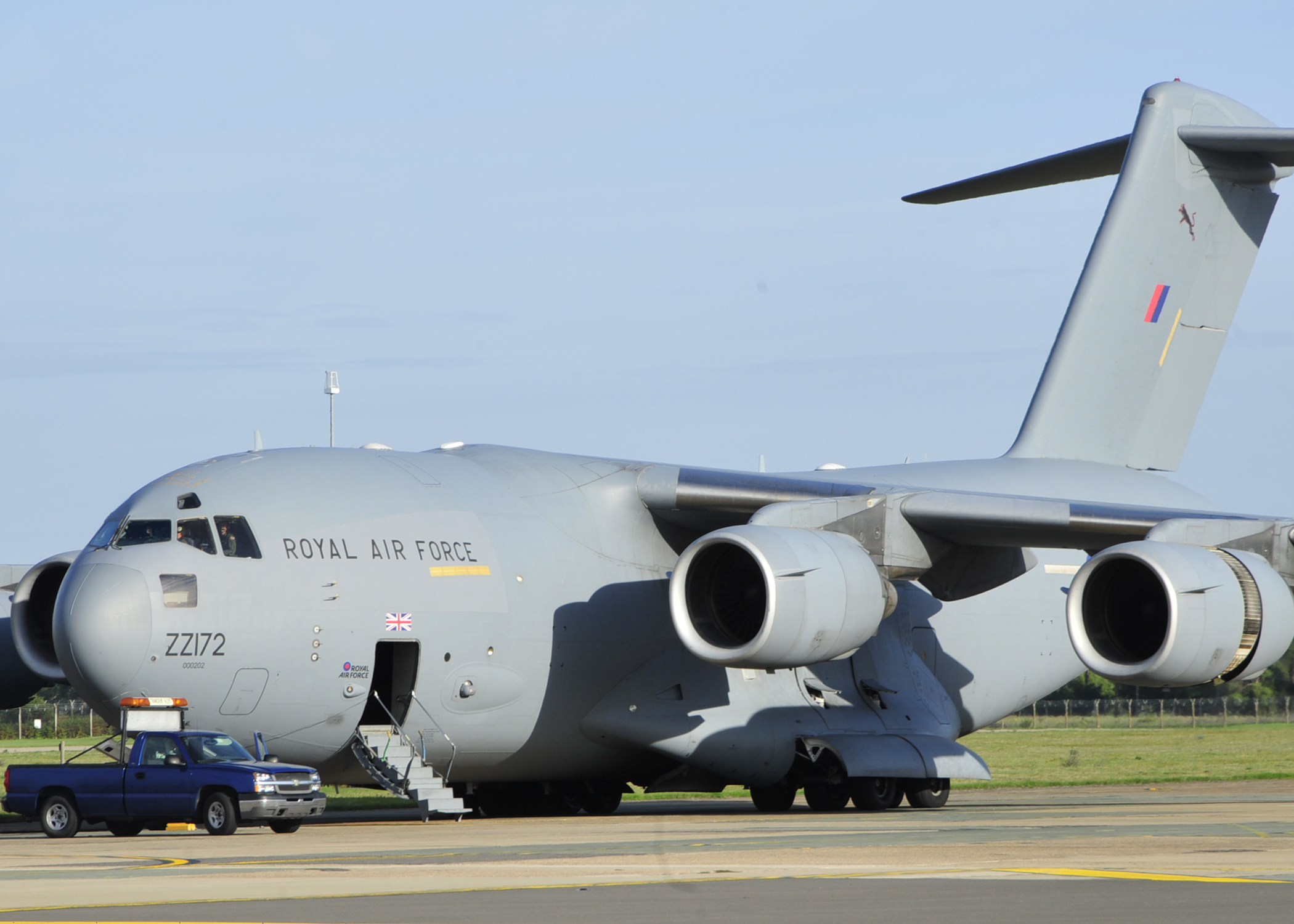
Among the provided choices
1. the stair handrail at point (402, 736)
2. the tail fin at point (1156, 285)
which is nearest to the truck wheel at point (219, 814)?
the stair handrail at point (402, 736)

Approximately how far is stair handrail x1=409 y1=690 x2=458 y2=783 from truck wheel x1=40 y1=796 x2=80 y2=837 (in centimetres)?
294

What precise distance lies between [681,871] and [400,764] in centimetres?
608

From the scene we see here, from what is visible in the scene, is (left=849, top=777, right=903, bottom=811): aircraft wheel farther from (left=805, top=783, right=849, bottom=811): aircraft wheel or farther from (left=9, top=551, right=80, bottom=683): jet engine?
(left=9, top=551, right=80, bottom=683): jet engine

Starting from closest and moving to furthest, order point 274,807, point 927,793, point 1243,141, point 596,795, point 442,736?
point 274,807
point 442,736
point 927,793
point 596,795
point 1243,141

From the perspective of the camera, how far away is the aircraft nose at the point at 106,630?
45.0 feet

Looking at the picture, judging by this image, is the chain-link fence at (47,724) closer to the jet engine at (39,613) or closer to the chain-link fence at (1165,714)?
the chain-link fence at (1165,714)

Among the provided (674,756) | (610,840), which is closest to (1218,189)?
(674,756)

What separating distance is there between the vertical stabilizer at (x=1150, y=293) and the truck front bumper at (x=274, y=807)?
986cm

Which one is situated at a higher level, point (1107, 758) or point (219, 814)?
point (219, 814)

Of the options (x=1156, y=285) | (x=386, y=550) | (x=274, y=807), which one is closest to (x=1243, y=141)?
(x=1156, y=285)

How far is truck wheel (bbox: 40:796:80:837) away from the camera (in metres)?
13.8

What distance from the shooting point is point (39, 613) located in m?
16.3

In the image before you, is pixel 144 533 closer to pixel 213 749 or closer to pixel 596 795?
pixel 213 749

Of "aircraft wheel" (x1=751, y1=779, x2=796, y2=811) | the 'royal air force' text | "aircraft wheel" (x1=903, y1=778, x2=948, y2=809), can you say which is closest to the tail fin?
"aircraft wheel" (x1=903, y1=778, x2=948, y2=809)
